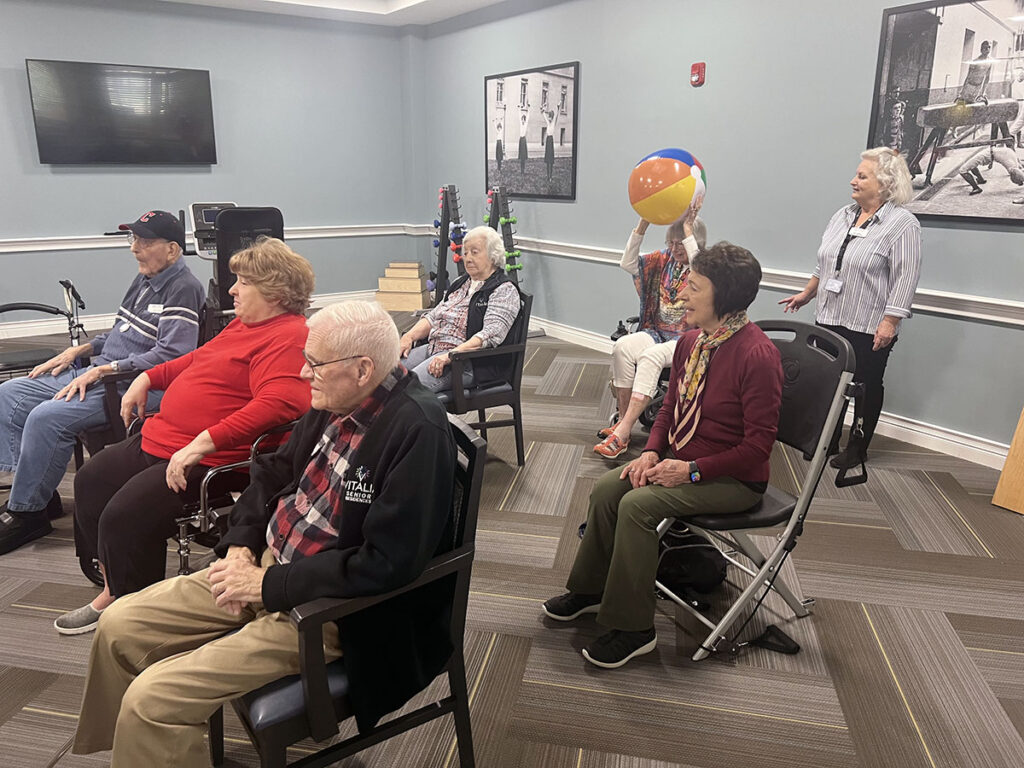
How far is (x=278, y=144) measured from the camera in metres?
6.58

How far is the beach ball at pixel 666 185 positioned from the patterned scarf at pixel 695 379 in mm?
1179

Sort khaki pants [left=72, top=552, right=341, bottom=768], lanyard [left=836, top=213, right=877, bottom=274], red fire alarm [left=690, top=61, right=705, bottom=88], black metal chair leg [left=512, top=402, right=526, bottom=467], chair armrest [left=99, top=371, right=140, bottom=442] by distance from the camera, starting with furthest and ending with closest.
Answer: red fire alarm [left=690, top=61, right=705, bottom=88] < black metal chair leg [left=512, top=402, right=526, bottom=467] < lanyard [left=836, top=213, right=877, bottom=274] < chair armrest [left=99, top=371, right=140, bottom=442] < khaki pants [left=72, top=552, right=341, bottom=768]

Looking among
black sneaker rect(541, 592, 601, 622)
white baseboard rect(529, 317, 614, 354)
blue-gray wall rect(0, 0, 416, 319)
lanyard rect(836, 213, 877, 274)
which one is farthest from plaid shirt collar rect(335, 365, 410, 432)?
blue-gray wall rect(0, 0, 416, 319)

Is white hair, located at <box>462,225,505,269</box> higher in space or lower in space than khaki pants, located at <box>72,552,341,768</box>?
higher

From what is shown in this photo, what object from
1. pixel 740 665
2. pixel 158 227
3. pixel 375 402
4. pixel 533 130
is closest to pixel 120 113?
pixel 533 130

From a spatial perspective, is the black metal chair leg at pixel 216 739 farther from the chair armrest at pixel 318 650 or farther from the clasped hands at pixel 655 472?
the clasped hands at pixel 655 472

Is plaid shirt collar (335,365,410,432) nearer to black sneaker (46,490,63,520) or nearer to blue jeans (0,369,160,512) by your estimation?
blue jeans (0,369,160,512)

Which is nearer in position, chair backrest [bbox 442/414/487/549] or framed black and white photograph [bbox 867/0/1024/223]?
chair backrest [bbox 442/414/487/549]

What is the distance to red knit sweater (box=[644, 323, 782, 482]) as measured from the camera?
195 cm

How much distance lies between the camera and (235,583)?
4.88ft

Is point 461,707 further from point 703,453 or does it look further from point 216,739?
point 703,453

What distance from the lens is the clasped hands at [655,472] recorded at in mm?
2014

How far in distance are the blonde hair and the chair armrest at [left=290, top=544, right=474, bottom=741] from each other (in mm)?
1072

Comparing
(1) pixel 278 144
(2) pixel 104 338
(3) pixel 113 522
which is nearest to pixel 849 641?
(3) pixel 113 522
